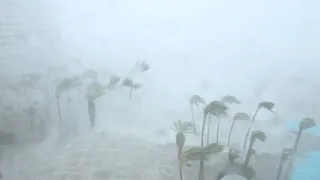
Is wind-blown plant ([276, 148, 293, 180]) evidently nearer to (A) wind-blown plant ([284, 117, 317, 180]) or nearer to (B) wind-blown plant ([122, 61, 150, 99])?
(A) wind-blown plant ([284, 117, 317, 180])

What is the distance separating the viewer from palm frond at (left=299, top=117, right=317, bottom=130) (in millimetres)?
2000

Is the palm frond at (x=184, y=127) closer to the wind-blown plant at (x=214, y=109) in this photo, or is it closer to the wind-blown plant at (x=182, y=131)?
the wind-blown plant at (x=182, y=131)

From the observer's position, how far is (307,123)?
6.56ft

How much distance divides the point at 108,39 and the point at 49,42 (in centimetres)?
38

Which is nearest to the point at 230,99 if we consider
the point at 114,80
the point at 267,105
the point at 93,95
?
the point at 267,105

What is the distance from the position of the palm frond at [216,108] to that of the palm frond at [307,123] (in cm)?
40

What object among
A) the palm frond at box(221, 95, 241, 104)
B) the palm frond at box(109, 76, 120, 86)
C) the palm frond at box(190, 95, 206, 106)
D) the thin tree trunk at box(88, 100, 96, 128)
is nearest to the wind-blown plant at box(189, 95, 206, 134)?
the palm frond at box(190, 95, 206, 106)

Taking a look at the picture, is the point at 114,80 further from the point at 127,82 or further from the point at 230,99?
the point at 230,99

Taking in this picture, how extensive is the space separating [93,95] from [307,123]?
1.21 m

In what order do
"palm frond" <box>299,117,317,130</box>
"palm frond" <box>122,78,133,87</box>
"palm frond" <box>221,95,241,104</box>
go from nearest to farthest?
"palm frond" <box>299,117,317,130</box>, "palm frond" <box>221,95,241,104</box>, "palm frond" <box>122,78,133,87</box>

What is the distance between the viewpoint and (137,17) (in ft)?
7.24

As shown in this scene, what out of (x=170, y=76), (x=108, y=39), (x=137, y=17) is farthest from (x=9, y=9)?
(x=170, y=76)

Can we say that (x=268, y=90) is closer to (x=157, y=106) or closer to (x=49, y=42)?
(x=157, y=106)

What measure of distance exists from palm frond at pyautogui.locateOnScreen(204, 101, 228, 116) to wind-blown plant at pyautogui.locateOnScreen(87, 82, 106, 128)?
63 centimetres
